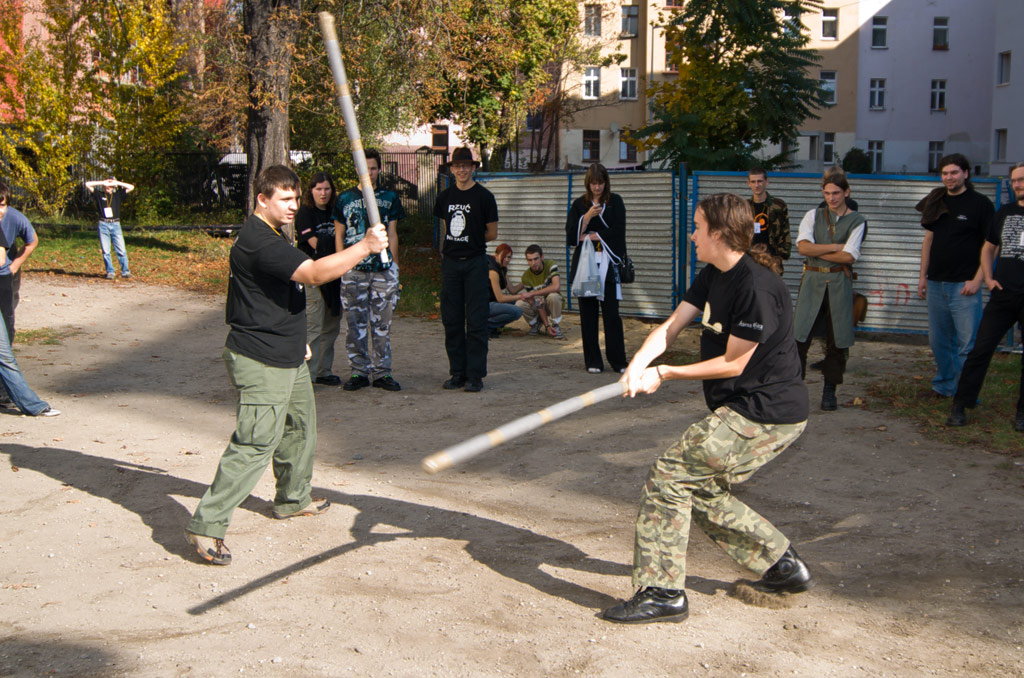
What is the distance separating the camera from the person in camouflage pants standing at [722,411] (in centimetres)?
405

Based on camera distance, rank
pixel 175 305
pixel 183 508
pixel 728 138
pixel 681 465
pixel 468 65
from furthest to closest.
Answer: pixel 468 65
pixel 728 138
pixel 175 305
pixel 183 508
pixel 681 465

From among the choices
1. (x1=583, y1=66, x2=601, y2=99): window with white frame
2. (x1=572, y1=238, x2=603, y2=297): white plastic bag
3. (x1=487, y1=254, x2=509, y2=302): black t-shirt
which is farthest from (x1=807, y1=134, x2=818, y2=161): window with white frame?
(x1=572, y1=238, x2=603, y2=297): white plastic bag

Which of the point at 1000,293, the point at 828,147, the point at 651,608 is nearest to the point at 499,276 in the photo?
the point at 1000,293

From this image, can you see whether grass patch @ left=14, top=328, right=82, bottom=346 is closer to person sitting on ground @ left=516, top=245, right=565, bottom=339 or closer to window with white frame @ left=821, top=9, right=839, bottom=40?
person sitting on ground @ left=516, top=245, right=565, bottom=339

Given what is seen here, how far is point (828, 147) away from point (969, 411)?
41.2 metres

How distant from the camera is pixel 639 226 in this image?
513 inches

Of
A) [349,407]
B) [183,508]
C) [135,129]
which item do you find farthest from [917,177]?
[135,129]

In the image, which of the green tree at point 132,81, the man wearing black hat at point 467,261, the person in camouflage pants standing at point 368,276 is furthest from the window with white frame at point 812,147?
the person in camouflage pants standing at point 368,276

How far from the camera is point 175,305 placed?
14633mm

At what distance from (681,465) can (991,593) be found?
175cm

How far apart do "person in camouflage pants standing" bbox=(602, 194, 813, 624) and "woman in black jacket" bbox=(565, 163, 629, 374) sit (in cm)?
500

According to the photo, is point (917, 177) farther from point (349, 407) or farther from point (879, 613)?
point (879, 613)

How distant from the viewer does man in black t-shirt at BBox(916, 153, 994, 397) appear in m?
7.86

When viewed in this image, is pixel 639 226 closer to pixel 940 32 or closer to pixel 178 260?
pixel 178 260
